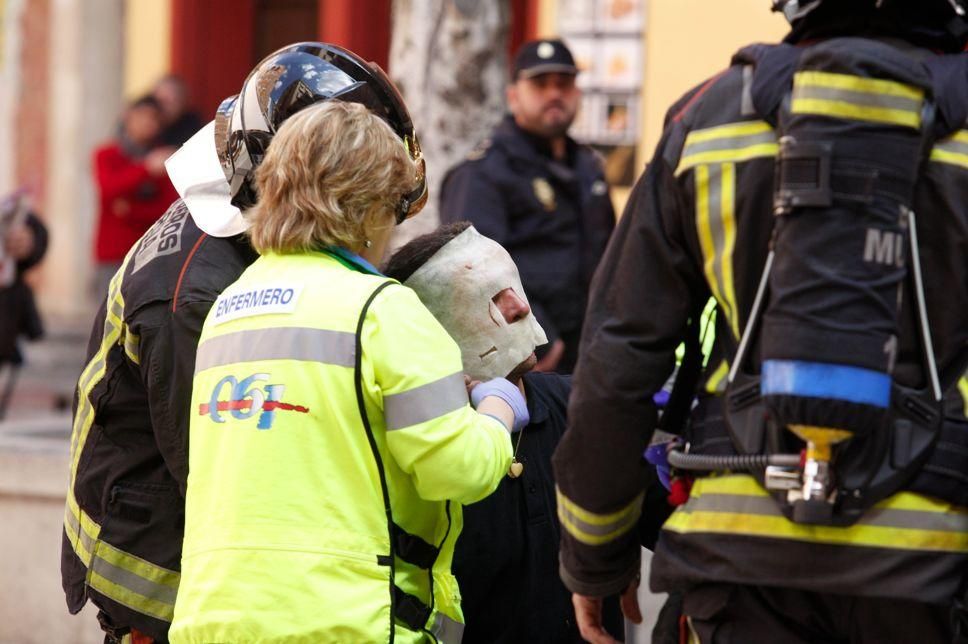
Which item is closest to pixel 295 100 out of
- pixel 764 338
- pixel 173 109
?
pixel 764 338

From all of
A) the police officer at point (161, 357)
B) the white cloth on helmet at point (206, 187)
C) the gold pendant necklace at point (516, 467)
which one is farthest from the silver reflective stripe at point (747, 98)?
the gold pendant necklace at point (516, 467)

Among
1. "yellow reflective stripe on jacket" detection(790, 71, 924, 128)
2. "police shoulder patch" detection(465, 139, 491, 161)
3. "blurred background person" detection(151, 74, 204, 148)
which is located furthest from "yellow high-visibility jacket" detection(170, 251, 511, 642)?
"blurred background person" detection(151, 74, 204, 148)

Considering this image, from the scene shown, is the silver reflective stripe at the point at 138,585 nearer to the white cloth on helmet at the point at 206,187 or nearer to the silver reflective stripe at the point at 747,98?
the white cloth on helmet at the point at 206,187

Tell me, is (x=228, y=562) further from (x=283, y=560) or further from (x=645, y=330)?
(x=645, y=330)

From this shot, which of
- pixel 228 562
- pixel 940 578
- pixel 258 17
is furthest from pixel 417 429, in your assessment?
pixel 258 17

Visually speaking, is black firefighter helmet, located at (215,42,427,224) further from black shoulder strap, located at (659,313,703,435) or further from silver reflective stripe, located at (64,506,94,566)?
silver reflective stripe, located at (64,506,94,566)

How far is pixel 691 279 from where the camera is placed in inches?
98.8

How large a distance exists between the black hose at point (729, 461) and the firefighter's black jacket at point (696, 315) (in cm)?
6

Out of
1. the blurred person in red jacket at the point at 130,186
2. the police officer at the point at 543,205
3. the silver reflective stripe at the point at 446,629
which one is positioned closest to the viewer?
the silver reflective stripe at the point at 446,629

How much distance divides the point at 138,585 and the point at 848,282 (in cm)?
154

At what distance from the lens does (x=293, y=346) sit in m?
2.60

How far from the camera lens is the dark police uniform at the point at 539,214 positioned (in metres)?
6.09

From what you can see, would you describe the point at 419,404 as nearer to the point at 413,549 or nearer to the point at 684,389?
the point at 413,549

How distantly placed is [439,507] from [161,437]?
1.80ft
